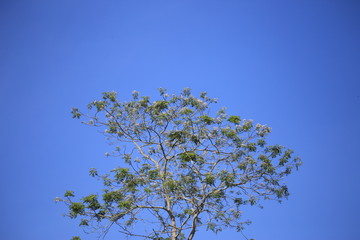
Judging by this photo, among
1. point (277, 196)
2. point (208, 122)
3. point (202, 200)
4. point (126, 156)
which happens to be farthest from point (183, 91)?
point (277, 196)

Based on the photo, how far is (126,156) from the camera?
13.9m

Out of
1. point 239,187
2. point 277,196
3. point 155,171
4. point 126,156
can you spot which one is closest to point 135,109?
point 126,156

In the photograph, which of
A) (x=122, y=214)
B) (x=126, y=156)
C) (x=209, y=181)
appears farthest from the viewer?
(x=126, y=156)

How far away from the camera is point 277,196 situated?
42.8ft

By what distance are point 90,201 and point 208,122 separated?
450 centimetres

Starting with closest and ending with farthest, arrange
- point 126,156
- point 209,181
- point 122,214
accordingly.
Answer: point 209,181 → point 122,214 → point 126,156

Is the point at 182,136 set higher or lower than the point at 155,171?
higher

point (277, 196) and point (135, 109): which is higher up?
point (135, 109)

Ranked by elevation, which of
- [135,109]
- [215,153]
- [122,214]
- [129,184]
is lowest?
[122,214]

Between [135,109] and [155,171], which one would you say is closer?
[155,171]

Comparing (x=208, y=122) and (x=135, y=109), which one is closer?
(x=208, y=122)

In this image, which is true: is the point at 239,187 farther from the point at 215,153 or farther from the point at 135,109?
the point at 135,109

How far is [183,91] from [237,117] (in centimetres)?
225

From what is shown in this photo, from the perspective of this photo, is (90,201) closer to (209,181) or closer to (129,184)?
(129,184)
